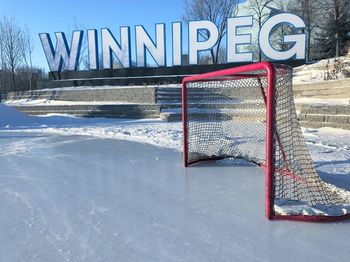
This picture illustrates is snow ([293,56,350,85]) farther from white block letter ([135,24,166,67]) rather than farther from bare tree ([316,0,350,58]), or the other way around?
bare tree ([316,0,350,58])

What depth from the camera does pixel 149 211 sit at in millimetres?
3611

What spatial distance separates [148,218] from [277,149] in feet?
5.23

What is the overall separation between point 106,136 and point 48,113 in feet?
26.3

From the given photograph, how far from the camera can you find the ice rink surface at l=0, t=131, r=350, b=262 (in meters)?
2.69

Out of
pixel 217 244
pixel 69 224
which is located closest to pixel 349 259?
pixel 217 244

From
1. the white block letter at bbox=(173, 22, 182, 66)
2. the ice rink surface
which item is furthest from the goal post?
the white block letter at bbox=(173, 22, 182, 66)

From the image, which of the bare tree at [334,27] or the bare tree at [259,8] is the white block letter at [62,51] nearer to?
the bare tree at [259,8]

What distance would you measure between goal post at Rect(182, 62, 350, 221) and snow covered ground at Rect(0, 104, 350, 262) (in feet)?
0.77

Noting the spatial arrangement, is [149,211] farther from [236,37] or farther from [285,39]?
[285,39]

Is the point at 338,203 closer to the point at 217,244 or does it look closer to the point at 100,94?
the point at 217,244

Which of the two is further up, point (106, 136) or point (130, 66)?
point (130, 66)

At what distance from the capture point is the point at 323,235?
9.64ft

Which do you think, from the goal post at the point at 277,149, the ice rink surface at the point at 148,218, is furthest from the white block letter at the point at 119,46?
the ice rink surface at the point at 148,218

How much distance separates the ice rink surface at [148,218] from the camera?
8.83 feet
